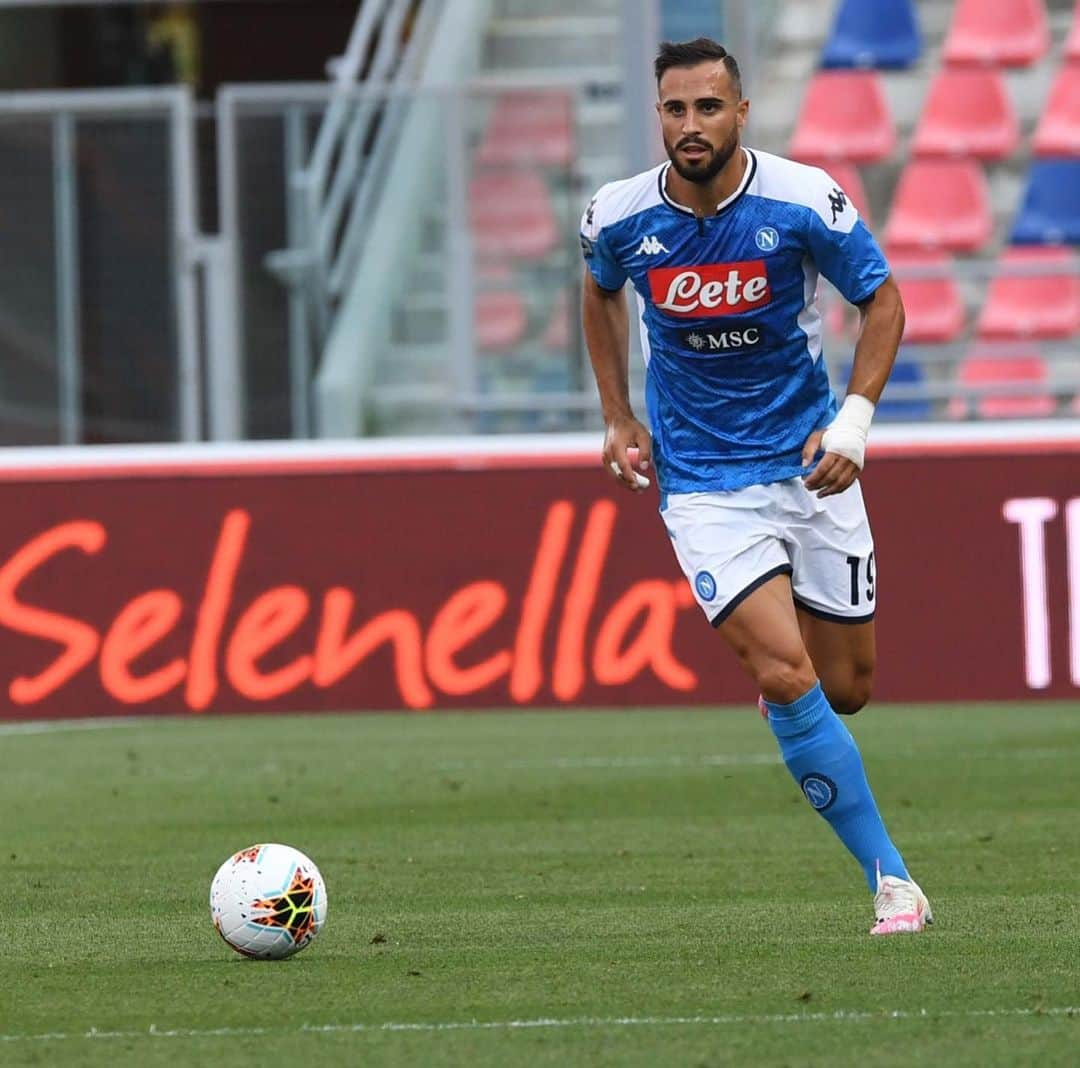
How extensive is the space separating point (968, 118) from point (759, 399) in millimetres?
12314

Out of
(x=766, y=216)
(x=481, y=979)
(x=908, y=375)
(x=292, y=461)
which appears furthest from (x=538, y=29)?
(x=481, y=979)

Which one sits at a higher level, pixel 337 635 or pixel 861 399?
pixel 861 399

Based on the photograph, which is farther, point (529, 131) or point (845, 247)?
point (529, 131)

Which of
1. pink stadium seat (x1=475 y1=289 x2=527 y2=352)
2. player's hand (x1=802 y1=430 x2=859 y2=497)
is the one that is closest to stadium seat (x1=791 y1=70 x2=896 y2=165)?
pink stadium seat (x1=475 y1=289 x2=527 y2=352)

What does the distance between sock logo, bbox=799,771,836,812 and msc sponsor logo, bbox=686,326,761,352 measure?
1.02 meters

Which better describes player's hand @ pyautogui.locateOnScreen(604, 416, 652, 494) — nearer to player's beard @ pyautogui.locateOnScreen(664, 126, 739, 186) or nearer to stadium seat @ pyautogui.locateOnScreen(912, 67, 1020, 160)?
player's beard @ pyautogui.locateOnScreen(664, 126, 739, 186)

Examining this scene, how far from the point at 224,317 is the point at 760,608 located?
8515 millimetres

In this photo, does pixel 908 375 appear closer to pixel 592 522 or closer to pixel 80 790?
pixel 592 522

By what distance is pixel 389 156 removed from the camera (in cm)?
1445

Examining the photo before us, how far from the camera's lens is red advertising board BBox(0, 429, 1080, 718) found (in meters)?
13.0

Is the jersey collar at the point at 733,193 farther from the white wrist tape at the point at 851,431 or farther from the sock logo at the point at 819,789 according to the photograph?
the sock logo at the point at 819,789

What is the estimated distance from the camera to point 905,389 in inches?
568

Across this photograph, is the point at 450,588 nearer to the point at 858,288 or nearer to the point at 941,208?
the point at 941,208

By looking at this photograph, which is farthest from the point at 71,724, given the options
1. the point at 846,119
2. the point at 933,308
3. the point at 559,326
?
the point at 846,119
